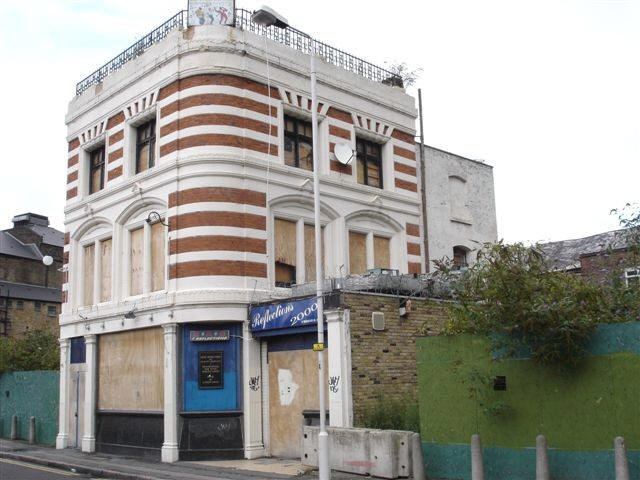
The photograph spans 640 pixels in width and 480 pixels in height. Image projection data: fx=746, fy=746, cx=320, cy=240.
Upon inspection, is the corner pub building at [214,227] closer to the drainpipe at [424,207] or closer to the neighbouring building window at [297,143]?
the neighbouring building window at [297,143]

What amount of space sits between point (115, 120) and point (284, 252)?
777 cm

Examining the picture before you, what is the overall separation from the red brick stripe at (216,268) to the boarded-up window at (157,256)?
108 cm

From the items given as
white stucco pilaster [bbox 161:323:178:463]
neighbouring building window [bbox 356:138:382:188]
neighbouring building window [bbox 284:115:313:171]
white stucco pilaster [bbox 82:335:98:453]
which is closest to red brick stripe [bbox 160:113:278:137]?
neighbouring building window [bbox 284:115:313:171]

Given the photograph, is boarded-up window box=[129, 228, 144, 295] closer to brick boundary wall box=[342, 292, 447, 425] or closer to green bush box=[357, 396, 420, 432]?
brick boundary wall box=[342, 292, 447, 425]

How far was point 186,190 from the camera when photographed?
69.9 feet

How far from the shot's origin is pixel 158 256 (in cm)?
2245

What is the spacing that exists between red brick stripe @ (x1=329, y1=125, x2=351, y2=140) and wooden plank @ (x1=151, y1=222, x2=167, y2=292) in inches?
247

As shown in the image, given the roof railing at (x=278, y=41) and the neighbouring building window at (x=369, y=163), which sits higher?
the roof railing at (x=278, y=41)

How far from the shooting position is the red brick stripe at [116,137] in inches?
968

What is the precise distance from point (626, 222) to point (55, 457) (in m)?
17.4

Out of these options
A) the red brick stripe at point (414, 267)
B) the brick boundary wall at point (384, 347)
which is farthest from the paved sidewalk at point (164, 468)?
the red brick stripe at point (414, 267)

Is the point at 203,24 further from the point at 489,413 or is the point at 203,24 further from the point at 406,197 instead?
the point at 489,413

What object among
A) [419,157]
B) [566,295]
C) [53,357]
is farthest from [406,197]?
[53,357]

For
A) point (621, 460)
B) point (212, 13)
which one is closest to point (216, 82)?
point (212, 13)
